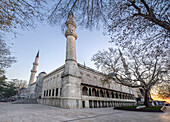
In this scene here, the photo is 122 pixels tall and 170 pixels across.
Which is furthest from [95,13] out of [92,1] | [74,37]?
[74,37]

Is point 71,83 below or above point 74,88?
above

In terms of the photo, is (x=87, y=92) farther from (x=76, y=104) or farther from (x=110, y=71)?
(x=110, y=71)

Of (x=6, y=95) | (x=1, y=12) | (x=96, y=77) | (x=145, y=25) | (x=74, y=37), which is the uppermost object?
(x=74, y=37)

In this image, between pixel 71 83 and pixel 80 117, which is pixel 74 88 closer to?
pixel 71 83

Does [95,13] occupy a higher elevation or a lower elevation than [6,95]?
higher

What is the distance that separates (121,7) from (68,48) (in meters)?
15.3

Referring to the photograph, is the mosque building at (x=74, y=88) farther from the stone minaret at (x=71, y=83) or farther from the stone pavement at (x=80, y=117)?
the stone pavement at (x=80, y=117)

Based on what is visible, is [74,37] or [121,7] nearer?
[121,7]

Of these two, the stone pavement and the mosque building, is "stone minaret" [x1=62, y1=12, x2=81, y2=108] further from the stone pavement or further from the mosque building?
the stone pavement

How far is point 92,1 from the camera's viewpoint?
4.15 meters

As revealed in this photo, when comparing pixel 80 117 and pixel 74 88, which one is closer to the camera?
pixel 80 117

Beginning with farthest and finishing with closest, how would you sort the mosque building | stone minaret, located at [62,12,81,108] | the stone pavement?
the mosque building < stone minaret, located at [62,12,81,108] < the stone pavement

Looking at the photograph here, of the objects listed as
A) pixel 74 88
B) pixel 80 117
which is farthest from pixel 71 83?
pixel 80 117

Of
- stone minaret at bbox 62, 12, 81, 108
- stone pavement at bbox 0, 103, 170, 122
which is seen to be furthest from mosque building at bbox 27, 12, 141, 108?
stone pavement at bbox 0, 103, 170, 122
